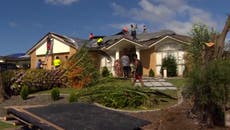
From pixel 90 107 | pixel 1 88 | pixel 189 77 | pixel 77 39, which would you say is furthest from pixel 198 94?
pixel 77 39

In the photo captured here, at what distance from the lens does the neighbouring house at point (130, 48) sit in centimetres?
3338

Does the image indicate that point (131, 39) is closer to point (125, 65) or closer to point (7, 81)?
point (125, 65)

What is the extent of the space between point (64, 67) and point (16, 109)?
42.8ft

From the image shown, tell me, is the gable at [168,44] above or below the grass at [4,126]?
above

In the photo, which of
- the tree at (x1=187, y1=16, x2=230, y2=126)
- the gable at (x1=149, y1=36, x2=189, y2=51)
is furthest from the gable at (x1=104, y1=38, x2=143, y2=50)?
the tree at (x1=187, y1=16, x2=230, y2=126)

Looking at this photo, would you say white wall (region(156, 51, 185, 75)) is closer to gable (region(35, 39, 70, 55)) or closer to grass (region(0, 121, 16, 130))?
gable (region(35, 39, 70, 55))

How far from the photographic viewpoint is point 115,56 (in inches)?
1439

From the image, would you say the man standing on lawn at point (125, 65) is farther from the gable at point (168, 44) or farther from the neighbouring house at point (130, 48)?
the gable at point (168, 44)

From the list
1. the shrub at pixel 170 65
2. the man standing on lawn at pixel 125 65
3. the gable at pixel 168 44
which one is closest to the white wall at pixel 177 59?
the gable at pixel 168 44

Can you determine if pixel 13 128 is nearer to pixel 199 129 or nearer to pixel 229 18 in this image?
pixel 199 129

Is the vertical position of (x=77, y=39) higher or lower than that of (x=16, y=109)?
higher

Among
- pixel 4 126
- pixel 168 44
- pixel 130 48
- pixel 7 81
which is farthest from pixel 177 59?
pixel 4 126

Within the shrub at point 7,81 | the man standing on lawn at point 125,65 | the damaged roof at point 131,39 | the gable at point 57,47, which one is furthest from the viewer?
the gable at point 57,47

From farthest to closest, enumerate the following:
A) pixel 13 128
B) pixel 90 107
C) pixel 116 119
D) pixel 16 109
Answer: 1. pixel 13 128
2. pixel 90 107
3. pixel 116 119
4. pixel 16 109
